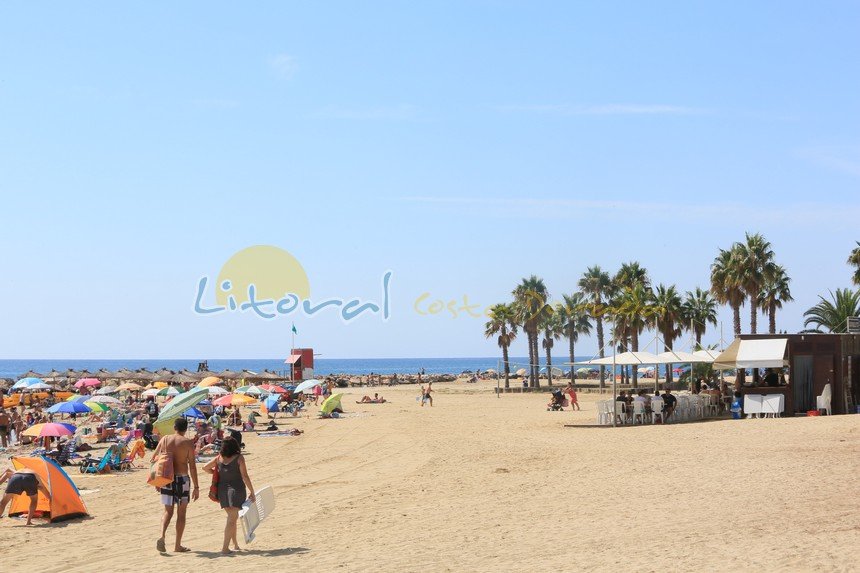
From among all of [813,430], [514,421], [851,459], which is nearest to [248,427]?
[514,421]

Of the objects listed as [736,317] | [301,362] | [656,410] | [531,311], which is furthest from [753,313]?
[301,362]

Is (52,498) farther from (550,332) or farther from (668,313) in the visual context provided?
(550,332)

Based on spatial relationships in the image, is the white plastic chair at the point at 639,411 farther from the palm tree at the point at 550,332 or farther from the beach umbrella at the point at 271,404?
the palm tree at the point at 550,332

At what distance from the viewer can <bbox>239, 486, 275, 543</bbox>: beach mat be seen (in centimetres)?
948

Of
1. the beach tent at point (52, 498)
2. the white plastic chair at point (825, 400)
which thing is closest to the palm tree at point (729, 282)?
the white plastic chair at point (825, 400)

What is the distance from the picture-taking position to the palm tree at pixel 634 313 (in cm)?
5312

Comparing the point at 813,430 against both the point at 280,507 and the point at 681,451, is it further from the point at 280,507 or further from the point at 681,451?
the point at 280,507

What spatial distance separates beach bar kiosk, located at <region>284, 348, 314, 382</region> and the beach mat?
57673 mm

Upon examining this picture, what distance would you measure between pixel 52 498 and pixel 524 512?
6.45m

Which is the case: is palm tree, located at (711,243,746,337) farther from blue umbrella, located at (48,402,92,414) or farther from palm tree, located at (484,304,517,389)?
blue umbrella, located at (48,402,92,414)

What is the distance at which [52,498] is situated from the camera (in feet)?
39.4

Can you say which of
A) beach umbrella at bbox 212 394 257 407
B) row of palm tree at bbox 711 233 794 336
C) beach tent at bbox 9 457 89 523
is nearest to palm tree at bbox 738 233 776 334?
row of palm tree at bbox 711 233 794 336

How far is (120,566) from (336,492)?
537 centimetres

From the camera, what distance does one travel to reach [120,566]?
8.98m
